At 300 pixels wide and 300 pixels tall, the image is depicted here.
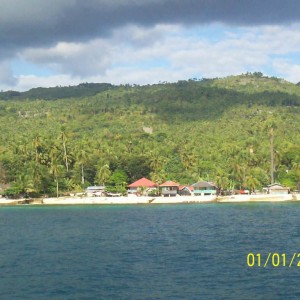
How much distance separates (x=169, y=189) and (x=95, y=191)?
1834 cm

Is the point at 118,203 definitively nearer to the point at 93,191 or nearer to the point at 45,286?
the point at 93,191

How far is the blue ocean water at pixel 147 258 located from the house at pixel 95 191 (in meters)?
49.6

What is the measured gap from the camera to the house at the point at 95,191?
4958 inches

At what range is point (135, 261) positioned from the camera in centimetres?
4234

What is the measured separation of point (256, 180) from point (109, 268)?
90898mm

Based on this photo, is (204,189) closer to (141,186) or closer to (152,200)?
(141,186)

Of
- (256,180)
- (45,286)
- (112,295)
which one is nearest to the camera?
(112,295)

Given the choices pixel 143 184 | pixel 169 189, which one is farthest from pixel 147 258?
pixel 143 184

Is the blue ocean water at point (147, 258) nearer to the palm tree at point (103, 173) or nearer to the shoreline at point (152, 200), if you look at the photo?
the shoreline at point (152, 200)

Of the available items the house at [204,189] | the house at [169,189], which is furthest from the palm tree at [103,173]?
the house at [204,189]

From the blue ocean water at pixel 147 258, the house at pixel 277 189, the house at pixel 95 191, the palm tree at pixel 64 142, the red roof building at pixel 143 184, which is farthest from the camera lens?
the palm tree at pixel 64 142

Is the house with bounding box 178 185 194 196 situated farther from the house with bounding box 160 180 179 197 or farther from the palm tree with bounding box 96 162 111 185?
the palm tree with bounding box 96 162 111 185

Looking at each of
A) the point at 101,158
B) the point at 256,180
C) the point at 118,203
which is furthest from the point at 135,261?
the point at 101,158

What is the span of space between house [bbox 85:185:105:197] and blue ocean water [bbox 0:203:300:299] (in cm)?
4964
